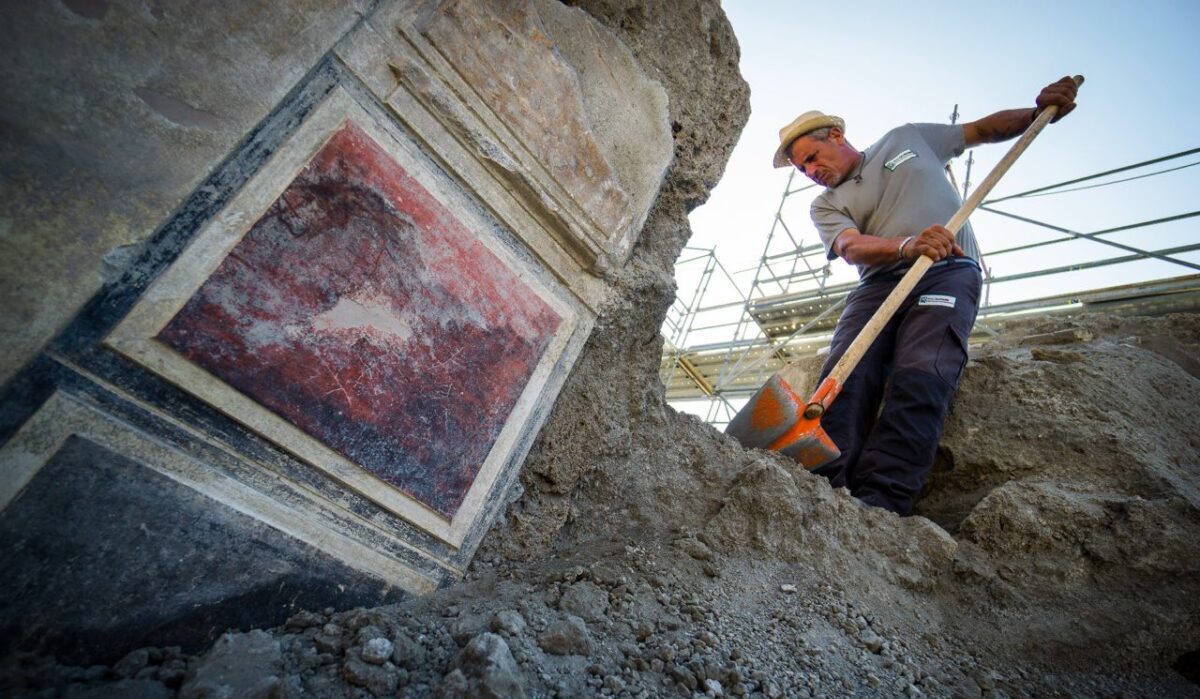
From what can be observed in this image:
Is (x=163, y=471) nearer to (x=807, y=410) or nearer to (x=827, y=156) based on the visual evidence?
(x=807, y=410)

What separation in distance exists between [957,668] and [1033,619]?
0.37 m

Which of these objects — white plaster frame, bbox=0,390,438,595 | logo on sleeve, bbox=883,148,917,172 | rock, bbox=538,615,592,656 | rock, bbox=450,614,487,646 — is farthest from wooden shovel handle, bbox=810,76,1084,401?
white plaster frame, bbox=0,390,438,595

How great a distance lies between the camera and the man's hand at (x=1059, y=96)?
2879 mm

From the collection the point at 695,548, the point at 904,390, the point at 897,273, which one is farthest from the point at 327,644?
the point at 897,273

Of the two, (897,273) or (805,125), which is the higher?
(805,125)

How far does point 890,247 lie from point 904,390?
0.79 m

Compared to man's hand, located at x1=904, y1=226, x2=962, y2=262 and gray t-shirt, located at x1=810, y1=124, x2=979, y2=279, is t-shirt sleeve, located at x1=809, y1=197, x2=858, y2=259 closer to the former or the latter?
gray t-shirt, located at x1=810, y1=124, x2=979, y2=279

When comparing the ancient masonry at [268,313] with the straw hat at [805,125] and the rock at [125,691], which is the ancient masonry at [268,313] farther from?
the straw hat at [805,125]

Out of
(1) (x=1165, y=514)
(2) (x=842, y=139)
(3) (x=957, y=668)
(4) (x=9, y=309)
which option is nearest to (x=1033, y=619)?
(3) (x=957, y=668)

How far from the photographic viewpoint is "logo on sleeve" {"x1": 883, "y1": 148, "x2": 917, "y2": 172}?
2924mm

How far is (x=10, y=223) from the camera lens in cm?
81

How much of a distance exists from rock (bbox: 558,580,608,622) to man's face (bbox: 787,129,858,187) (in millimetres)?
2956

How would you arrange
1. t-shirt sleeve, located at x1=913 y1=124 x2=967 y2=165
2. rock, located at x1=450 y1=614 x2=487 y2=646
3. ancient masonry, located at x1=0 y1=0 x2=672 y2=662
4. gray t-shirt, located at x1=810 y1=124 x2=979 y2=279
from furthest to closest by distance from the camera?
t-shirt sleeve, located at x1=913 y1=124 x2=967 y2=165 < gray t-shirt, located at x1=810 y1=124 x2=979 y2=279 < rock, located at x1=450 y1=614 x2=487 y2=646 < ancient masonry, located at x1=0 y1=0 x2=672 y2=662

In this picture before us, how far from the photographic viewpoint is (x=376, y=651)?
0.91 metres
